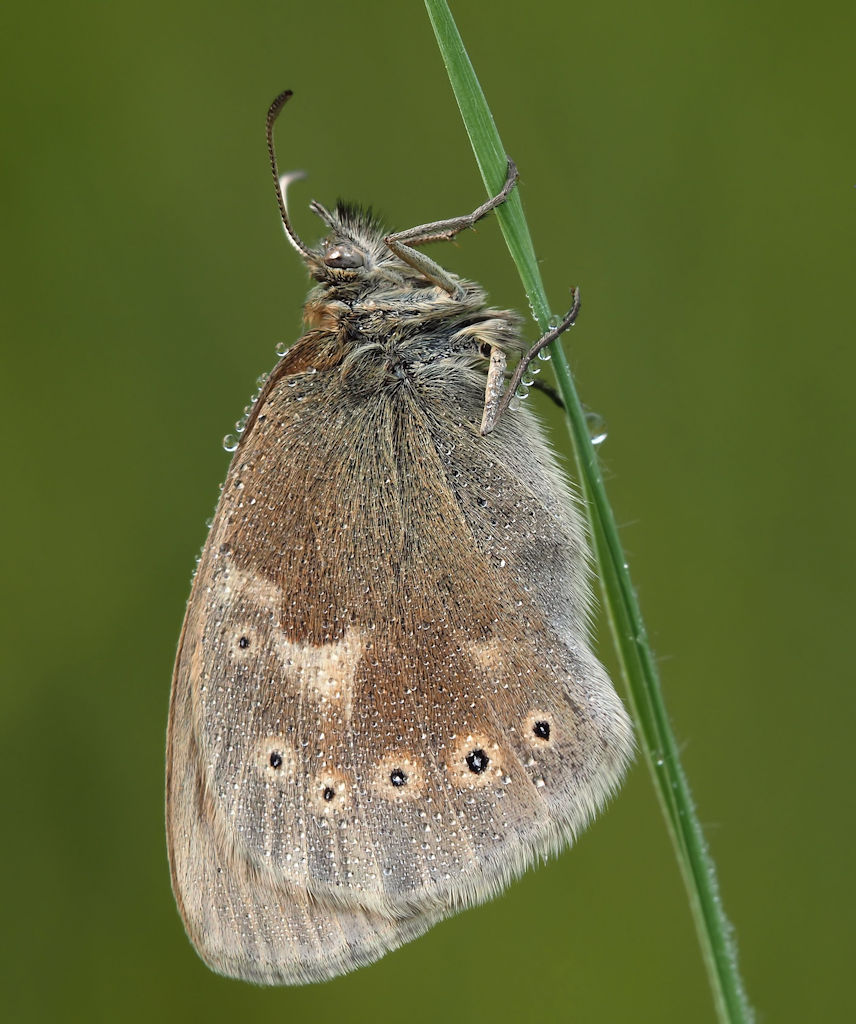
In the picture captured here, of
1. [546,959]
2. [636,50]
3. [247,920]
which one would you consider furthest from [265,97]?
[546,959]

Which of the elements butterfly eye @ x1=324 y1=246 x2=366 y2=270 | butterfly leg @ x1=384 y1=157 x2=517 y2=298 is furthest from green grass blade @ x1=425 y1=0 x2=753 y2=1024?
butterfly eye @ x1=324 y1=246 x2=366 y2=270

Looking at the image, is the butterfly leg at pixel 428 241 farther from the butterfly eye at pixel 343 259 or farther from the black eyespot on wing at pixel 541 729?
the black eyespot on wing at pixel 541 729

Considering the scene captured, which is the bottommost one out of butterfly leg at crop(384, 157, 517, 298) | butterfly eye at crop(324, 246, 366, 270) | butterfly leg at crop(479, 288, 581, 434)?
butterfly leg at crop(479, 288, 581, 434)

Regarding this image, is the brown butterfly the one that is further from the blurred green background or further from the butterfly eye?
the blurred green background

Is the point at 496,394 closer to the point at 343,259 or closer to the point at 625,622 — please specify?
the point at 343,259

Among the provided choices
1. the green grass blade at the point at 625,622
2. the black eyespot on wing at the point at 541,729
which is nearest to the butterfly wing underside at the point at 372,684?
the black eyespot on wing at the point at 541,729

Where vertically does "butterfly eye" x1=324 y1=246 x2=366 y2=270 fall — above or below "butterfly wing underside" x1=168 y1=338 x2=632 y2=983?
above
